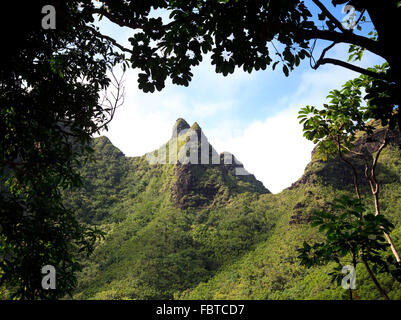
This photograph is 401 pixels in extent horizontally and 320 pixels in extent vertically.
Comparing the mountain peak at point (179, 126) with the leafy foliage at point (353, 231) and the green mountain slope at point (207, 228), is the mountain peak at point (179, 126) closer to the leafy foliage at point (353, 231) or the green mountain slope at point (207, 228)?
the green mountain slope at point (207, 228)

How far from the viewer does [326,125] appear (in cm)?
402

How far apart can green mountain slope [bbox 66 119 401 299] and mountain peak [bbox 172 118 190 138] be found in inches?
49.9

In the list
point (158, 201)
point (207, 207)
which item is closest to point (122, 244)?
point (158, 201)

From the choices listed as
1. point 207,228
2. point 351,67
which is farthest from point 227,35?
point 207,228

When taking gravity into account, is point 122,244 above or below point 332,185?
below

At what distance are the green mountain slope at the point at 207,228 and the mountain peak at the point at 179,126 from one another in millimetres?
1268

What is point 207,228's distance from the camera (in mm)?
51562

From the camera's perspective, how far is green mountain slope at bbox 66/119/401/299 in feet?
111

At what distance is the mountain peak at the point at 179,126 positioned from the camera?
73350 millimetres

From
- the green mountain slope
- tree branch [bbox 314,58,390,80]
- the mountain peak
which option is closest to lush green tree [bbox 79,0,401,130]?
tree branch [bbox 314,58,390,80]

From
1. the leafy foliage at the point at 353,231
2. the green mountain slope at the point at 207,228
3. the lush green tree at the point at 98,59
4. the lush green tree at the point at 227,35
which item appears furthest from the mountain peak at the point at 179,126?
the leafy foliage at the point at 353,231

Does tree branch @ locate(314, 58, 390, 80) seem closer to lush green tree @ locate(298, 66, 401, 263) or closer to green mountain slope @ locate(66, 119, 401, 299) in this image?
lush green tree @ locate(298, 66, 401, 263)
